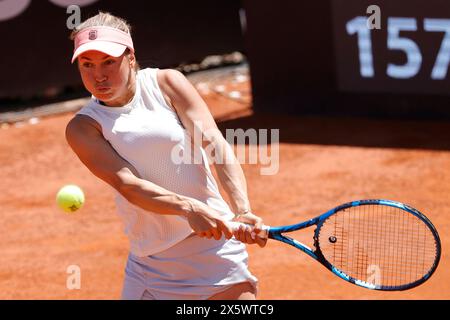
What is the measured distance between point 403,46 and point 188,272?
20.4 feet

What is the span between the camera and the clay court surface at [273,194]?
19.9ft

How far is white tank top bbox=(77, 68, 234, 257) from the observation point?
3422 mm

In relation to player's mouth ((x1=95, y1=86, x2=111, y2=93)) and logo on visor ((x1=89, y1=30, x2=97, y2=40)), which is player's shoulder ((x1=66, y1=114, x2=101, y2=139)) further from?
logo on visor ((x1=89, y1=30, x2=97, y2=40))

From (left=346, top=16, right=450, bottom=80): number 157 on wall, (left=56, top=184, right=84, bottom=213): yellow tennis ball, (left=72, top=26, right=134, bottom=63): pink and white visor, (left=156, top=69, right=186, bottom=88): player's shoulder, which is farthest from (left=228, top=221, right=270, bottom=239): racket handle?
(left=346, top=16, right=450, bottom=80): number 157 on wall

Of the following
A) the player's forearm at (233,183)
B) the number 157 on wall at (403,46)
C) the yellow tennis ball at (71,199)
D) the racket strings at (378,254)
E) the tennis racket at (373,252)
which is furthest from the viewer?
the number 157 on wall at (403,46)

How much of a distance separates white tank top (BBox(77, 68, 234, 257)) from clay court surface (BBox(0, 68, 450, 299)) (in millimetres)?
2348

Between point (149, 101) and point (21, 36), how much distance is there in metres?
7.81

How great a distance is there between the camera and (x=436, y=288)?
18.4ft

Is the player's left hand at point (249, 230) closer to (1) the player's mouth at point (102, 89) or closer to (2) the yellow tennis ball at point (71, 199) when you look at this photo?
(1) the player's mouth at point (102, 89)

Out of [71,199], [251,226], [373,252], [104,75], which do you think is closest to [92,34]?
[104,75]

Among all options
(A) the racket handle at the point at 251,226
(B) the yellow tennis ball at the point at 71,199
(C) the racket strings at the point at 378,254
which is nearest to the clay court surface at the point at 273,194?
(C) the racket strings at the point at 378,254

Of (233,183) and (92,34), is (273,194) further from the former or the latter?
(92,34)

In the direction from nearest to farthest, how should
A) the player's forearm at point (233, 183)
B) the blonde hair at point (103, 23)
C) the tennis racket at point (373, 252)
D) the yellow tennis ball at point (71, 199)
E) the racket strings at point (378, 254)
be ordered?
1. the blonde hair at point (103, 23)
2. the player's forearm at point (233, 183)
3. the tennis racket at point (373, 252)
4. the racket strings at point (378, 254)
5. the yellow tennis ball at point (71, 199)
